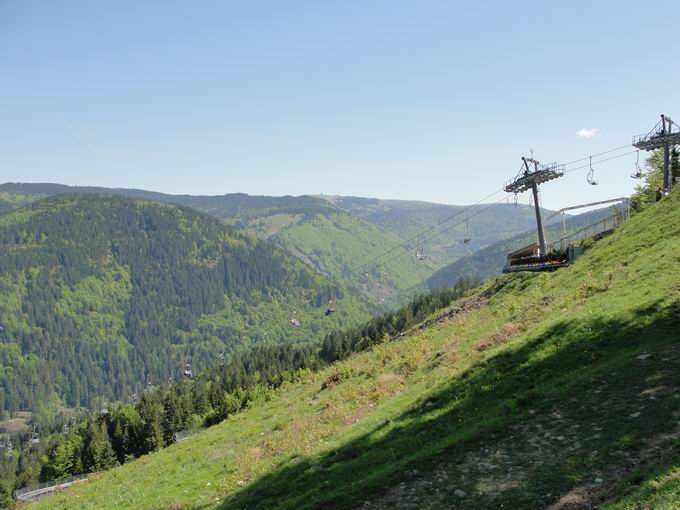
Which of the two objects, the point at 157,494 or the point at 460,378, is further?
the point at 157,494

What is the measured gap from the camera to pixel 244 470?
78.8 feet

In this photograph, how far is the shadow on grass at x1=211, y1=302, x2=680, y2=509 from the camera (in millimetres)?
15773

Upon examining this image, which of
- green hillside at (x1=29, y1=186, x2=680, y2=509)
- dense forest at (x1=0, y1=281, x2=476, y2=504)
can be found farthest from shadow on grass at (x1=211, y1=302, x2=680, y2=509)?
dense forest at (x1=0, y1=281, x2=476, y2=504)

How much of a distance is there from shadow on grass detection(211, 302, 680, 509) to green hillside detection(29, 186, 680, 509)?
0.23 ft

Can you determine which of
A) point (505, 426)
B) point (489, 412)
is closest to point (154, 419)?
point (489, 412)

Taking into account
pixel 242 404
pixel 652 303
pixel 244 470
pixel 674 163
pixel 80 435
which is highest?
pixel 674 163

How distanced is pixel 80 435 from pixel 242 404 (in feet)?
178

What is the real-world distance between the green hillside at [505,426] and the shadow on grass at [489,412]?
0.23ft

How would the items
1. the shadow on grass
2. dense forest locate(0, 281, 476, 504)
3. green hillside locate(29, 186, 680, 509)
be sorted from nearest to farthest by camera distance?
green hillside locate(29, 186, 680, 509)
the shadow on grass
dense forest locate(0, 281, 476, 504)

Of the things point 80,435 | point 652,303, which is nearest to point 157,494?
point 652,303

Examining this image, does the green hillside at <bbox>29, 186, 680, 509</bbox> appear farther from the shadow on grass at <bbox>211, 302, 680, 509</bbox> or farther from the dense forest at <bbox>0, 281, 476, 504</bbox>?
the dense forest at <bbox>0, 281, 476, 504</bbox>

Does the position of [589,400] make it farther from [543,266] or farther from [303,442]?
[543,266]

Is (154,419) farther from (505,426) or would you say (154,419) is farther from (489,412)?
(505,426)

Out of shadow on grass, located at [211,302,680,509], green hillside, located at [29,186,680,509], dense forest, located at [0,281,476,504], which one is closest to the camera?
green hillside, located at [29,186,680,509]
